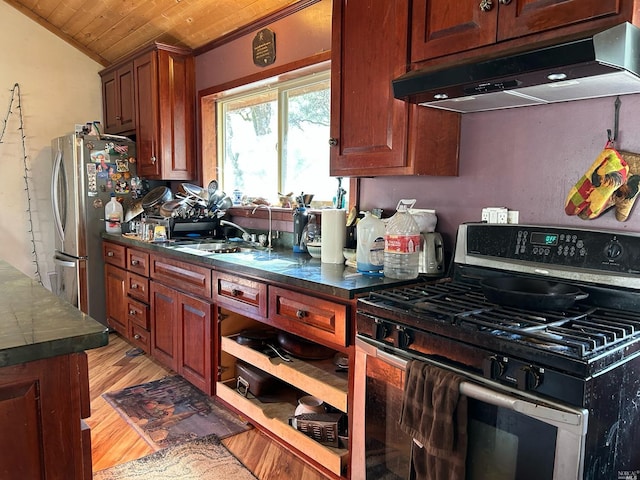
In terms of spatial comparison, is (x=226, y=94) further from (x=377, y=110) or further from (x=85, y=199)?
(x=377, y=110)

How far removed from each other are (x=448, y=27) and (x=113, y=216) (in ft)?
9.79

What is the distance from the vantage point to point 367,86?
6.41ft

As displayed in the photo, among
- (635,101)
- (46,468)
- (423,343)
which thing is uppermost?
(635,101)

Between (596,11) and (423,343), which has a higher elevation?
(596,11)

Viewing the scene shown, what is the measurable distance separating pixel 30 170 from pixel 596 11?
4343 millimetres

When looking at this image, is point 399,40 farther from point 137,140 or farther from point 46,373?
point 137,140

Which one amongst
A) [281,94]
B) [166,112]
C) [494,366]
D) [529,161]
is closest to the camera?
[494,366]

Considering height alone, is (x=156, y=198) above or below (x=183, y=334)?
above

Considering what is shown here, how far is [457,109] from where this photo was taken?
74.2 inches

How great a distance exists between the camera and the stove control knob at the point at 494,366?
1157 mm

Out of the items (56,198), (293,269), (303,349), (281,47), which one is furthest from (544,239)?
(56,198)

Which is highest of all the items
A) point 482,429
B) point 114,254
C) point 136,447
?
point 114,254

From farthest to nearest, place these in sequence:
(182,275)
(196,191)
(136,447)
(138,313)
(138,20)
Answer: (138,20)
(196,191)
(138,313)
(182,275)
(136,447)

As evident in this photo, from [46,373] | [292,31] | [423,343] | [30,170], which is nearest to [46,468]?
[46,373]
